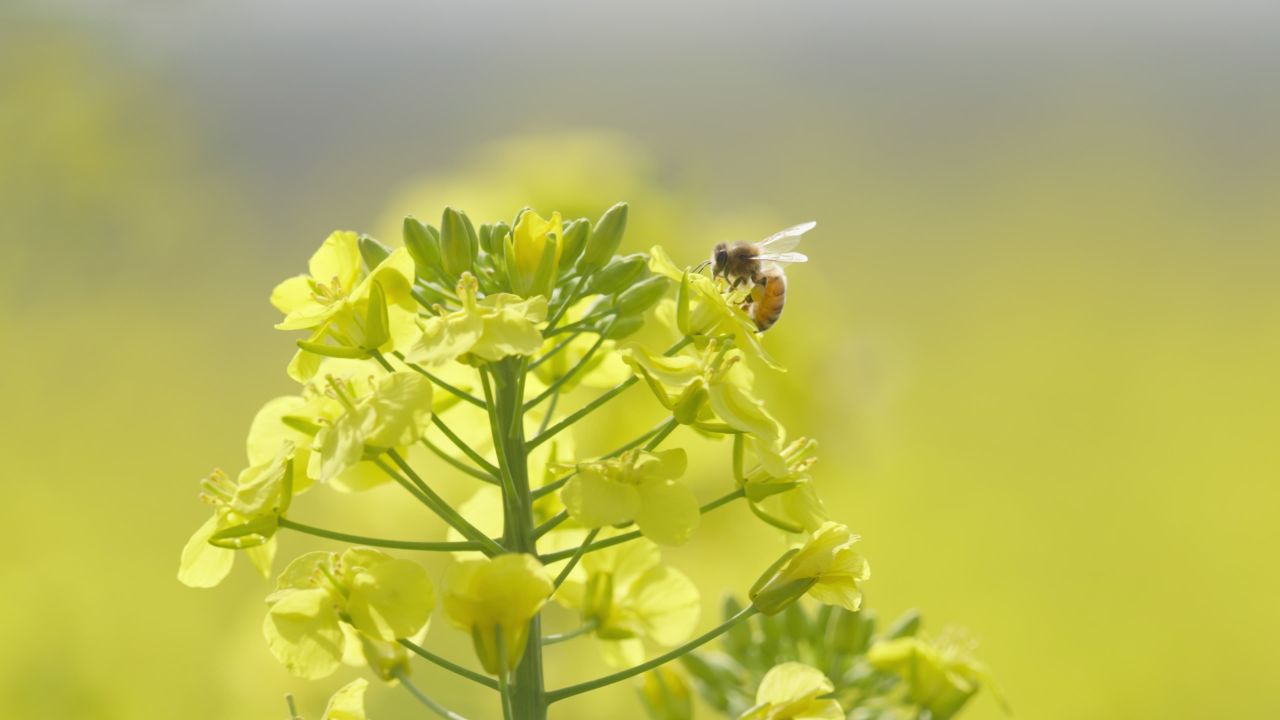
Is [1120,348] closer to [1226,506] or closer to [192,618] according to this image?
[1226,506]

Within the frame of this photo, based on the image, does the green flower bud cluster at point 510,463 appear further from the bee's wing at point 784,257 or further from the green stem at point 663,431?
the bee's wing at point 784,257

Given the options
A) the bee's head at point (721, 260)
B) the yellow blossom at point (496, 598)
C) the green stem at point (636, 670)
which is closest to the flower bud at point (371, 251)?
the yellow blossom at point (496, 598)

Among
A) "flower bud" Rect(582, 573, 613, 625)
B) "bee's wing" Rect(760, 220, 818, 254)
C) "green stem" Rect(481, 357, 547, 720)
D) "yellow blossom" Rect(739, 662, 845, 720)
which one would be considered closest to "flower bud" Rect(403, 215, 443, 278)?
"green stem" Rect(481, 357, 547, 720)

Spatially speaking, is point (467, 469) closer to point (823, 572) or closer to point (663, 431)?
point (663, 431)

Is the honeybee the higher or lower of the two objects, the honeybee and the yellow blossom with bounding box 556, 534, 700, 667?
the higher

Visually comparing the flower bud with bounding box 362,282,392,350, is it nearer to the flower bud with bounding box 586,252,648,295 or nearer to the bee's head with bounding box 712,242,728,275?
the flower bud with bounding box 586,252,648,295

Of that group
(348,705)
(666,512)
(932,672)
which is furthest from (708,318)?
(932,672)
